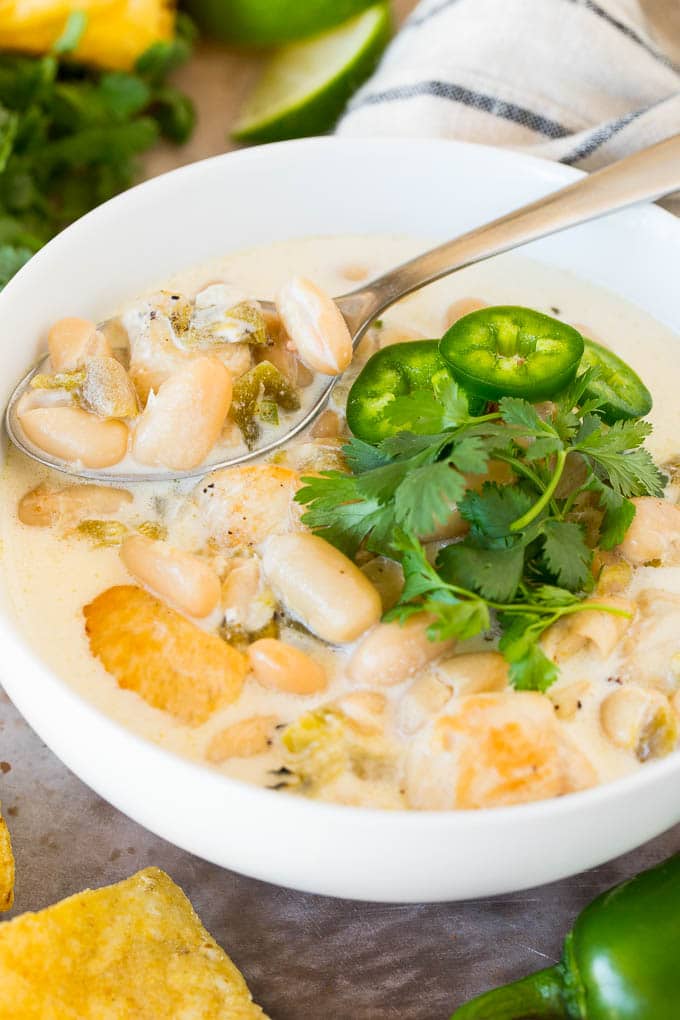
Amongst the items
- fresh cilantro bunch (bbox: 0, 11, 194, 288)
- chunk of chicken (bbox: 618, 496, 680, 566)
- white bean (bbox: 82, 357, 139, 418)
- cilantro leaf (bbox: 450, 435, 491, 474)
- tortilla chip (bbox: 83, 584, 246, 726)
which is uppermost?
cilantro leaf (bbox: 450, 435, 491, 474)

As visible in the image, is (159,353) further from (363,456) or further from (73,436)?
(363,456)

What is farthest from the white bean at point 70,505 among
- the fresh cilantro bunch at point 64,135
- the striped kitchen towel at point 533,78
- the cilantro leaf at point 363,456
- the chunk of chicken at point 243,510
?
the striped kitchen towel at point 533,78

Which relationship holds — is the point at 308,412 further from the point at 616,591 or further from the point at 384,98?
the point at 384,98

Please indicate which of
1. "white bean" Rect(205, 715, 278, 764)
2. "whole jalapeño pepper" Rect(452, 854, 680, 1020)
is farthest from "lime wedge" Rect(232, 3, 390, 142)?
"whole jalapeño pepper" Rect(452, 854, 680, 1020)

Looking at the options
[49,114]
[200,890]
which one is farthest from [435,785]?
[49,114]

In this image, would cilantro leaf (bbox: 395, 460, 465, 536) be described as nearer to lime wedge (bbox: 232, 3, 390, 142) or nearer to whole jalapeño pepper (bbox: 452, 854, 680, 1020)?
whole jalapeño pepper (bbox: 452, 854, 680, 1020)

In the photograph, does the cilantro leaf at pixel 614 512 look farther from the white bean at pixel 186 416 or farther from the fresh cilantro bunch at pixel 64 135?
the fresh cilantro bunch at pixel 64 135
